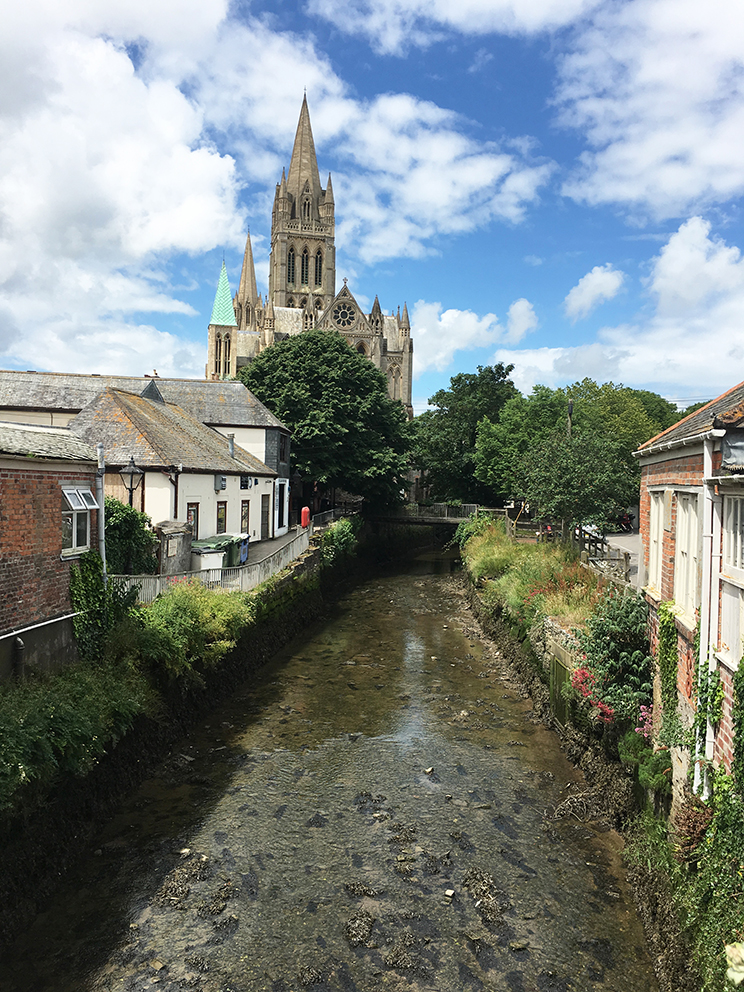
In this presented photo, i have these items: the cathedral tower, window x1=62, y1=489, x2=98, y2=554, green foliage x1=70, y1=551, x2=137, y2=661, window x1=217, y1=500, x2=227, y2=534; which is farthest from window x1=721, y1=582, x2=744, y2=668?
the cathedral tower

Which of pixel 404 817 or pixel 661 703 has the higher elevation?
pixel 661 703

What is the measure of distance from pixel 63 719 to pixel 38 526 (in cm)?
315

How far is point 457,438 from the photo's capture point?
1877 inches

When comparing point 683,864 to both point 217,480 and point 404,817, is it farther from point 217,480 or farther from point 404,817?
point 217,480

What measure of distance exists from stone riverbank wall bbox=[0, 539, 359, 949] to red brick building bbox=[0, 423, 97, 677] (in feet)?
6.58

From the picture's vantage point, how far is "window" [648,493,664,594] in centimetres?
963

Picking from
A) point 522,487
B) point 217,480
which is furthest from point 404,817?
point 522,487

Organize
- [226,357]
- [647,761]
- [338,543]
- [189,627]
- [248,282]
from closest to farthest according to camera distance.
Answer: [647,761] → [189,627] → [338,543] → [226,357] → [248,282]

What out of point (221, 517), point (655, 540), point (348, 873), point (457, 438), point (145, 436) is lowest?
point (348, 873)

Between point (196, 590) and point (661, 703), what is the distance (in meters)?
9.75

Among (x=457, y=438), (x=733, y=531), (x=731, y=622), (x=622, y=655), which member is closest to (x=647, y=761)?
(x=622, y=655)

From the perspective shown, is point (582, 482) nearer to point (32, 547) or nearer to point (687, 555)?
point (687, 555)

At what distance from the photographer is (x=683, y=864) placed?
21.9ft

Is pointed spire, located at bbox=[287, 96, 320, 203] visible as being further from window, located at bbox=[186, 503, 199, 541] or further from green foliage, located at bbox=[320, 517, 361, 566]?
window, located at bbox=[186, 503, 199, 541]
